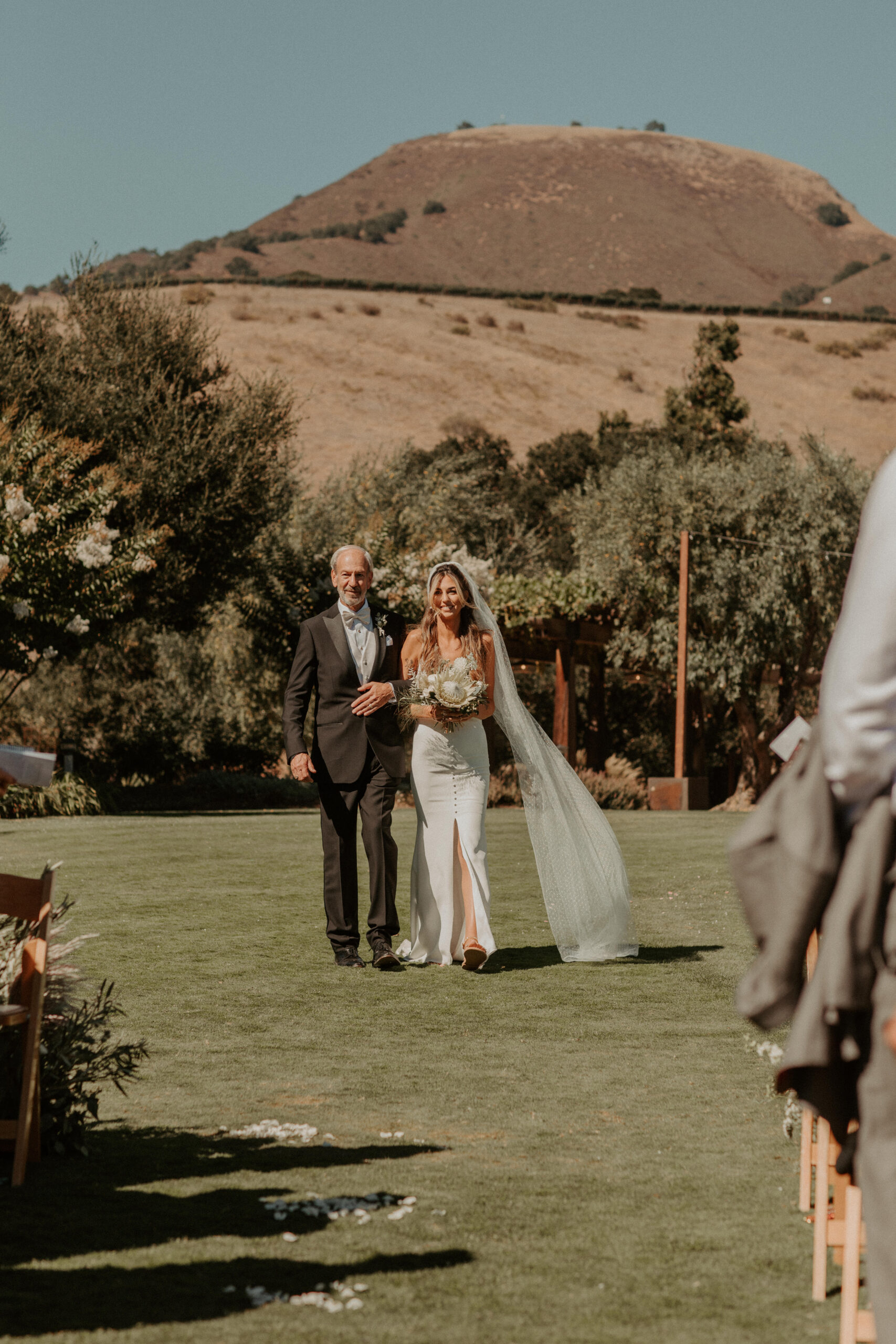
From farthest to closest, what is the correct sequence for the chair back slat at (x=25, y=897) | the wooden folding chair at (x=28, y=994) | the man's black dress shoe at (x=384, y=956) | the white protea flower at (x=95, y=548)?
the white protea flower at (x=95, y=548)
the man's black dress shoe at (x=384, y=956)
the chair back slat at (x=25, y=897)
the wooden folding chair at (x=28, y=994)

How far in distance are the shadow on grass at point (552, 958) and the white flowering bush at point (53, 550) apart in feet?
38.7

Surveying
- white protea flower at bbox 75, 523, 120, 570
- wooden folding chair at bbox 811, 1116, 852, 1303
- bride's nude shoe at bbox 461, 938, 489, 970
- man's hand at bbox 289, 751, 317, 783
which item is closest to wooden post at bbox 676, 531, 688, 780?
white protea flower at bbox 75, 523, 120, 570

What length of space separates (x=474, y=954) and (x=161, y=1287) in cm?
491

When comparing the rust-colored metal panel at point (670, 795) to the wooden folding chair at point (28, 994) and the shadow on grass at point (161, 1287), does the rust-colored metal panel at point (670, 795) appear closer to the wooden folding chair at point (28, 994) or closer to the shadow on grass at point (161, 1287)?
the wooden folding chair at point (28, 994)

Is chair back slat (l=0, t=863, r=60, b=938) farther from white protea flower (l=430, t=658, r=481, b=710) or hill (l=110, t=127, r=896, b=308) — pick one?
hill (l=110, t=127, r=896, b=308)

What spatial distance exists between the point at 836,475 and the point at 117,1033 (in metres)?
31.6

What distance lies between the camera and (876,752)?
2354 mm

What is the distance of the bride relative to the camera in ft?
29.0

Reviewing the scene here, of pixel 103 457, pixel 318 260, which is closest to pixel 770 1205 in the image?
pixel 103 457

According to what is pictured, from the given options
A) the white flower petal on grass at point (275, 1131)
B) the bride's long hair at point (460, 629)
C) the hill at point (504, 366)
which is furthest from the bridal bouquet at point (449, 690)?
the hill at point (504, 366)

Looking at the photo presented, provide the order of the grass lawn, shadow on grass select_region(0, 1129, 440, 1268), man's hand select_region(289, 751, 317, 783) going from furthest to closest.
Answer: man's hand select_region(289, 751, 317, 783) → shadow on grass select_region(0, 1129, 440, 1268) → the grass lawn

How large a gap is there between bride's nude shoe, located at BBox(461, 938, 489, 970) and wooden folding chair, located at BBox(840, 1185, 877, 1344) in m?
5.32

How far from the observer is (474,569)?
26250mm

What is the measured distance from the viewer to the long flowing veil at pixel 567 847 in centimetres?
891
